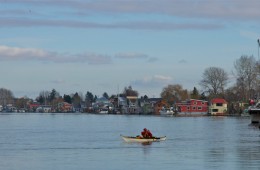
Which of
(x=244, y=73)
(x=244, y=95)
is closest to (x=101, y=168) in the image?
(x=244, y=73)

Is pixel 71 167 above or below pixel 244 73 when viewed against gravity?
below

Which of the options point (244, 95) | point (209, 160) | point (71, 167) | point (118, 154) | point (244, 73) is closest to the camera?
point (71, 167)

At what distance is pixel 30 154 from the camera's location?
195 ft

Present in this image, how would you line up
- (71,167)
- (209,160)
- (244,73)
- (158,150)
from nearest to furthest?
(71,167)
(209,160)
(158,150)
(244,73)

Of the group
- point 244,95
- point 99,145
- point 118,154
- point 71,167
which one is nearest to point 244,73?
point 244,95

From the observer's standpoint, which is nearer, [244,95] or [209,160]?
[209,160]

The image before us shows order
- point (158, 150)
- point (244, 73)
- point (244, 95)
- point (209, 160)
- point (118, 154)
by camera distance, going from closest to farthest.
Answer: point (209, 160), point (118, 154), point (158, 150), point (244, 73), point (244, 95)

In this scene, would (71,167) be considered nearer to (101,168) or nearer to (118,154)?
(101,168)

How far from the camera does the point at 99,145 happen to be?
7094cm

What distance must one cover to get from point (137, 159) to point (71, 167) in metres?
7.49

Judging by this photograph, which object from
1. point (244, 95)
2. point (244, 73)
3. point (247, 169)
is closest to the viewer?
point (247, 169)

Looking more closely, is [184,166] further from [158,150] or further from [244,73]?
[244,73]

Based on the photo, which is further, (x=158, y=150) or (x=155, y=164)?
(x=158, y=150)

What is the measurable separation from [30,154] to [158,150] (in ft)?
38.6
